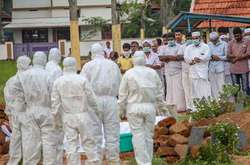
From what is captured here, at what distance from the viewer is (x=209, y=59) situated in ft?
56.3

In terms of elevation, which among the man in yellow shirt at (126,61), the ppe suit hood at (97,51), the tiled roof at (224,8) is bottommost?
the man in yellow shirt at (126,61)

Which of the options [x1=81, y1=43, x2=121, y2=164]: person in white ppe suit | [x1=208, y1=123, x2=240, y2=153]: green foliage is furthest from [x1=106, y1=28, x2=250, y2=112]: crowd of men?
[x1=81, y1=43, x2=121, y2=164]: person in white ppe suit

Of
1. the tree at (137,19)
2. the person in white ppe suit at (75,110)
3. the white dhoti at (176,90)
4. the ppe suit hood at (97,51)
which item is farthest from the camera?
the tree at (137,19)

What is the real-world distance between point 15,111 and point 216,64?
692cm

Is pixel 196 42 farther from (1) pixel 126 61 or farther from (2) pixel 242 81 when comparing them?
(1) pixel 126 61

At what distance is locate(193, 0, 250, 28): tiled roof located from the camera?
22859 mm

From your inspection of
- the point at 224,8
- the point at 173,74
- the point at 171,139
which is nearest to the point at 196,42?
the point at 173,74

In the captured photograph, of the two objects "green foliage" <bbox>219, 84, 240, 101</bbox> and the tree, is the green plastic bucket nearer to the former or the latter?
"green foliage" <bbox>219, 84, 240, 101</bbox>

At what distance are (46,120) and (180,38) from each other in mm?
7162

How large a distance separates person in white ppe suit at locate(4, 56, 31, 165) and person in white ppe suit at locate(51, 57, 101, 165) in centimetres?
87

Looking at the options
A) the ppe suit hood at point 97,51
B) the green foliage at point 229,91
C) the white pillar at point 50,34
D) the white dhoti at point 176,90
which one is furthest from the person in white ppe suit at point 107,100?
the white pillar at point 50,34

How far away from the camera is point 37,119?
11930 mm

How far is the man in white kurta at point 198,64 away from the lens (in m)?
17.0

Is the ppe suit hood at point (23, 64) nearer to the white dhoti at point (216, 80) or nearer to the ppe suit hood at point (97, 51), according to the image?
the ppe suit hood at point (97, 51)
